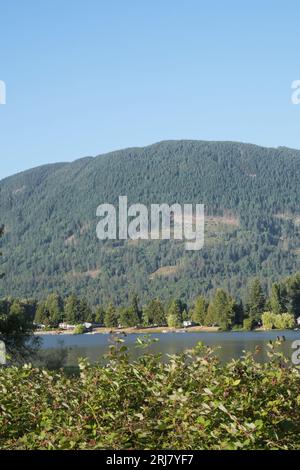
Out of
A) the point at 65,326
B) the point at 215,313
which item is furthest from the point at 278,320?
the point at 65,326

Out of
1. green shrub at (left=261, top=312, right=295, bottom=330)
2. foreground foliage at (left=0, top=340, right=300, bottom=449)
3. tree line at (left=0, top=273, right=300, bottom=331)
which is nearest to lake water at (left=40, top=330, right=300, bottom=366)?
foreground foliage at (left=0, top=340, right=300, bottom=449)

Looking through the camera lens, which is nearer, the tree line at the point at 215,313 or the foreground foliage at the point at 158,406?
the foreground foliage at the point at 158,406

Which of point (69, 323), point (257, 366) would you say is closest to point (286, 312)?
point (69, 323)

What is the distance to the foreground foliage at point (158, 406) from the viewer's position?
6.71 meters

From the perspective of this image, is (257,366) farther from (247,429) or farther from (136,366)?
(247,429)

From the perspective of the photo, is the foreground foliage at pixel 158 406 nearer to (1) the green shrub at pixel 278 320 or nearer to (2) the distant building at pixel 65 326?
(1) the green shrub at pixel 278 320

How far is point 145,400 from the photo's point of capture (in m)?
7.64

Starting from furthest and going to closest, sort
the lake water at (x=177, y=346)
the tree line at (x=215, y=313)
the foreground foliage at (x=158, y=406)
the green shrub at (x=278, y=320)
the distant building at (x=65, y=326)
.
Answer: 1. the distant building at (x=65, y=326)
2. the tree line at (x=215, y=313)
3. the green shrub at (x=278, y=320)
4. the lake water at (x=177, y=346)
5. the foreground foliage at (x=158, y=406)

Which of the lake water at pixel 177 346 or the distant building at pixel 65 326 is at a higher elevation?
the lake water at pixel 177 346

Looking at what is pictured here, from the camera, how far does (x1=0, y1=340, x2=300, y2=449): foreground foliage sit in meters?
6.71

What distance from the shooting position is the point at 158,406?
755cm

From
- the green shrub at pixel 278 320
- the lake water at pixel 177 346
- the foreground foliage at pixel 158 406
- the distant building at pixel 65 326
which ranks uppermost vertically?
the foreground foliage at pixel 158 406

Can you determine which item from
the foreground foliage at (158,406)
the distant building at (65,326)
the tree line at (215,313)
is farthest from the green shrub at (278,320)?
the foreground foliage at (158,406)
